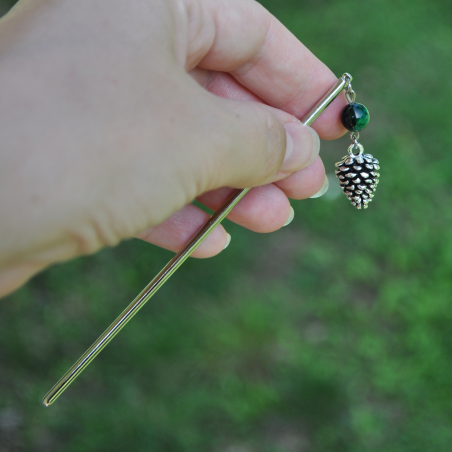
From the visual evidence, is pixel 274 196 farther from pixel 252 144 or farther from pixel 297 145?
pixel 252 144

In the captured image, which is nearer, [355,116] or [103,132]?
[103,132]

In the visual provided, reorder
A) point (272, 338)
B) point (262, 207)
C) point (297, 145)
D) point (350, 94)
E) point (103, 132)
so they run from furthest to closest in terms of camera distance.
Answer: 1. point (272, 338)
2. point (262, 207)
3. point (350, 94)
4. point (297, 145)
5. point (103, 132)

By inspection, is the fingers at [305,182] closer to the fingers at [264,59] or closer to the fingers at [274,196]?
the fingers at [274,196]

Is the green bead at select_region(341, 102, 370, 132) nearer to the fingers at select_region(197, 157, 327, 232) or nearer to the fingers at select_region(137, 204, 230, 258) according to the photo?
the fingers at select_region(197, 157, 327, 232)

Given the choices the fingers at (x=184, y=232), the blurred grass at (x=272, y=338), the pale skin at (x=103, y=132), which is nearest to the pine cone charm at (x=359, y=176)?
the pale skin at (x=103, y=132)

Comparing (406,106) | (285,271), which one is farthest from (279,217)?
(406,106)

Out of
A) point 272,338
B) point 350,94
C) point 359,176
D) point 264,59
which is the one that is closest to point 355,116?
point 350,94
